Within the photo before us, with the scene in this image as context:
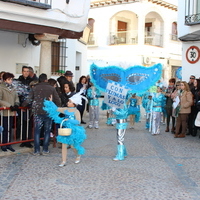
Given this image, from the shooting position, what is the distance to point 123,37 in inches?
1122

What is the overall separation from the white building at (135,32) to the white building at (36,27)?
586 inches

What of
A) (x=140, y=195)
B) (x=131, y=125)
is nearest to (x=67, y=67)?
(x=131, y=125)

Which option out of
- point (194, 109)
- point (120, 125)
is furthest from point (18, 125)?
point (194, 109)

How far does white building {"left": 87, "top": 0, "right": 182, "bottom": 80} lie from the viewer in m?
26.7

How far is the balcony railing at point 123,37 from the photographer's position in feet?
91.2

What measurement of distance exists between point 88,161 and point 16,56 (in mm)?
6713

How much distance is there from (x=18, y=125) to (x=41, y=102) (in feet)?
4.48

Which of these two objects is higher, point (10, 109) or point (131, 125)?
point (10, 109)

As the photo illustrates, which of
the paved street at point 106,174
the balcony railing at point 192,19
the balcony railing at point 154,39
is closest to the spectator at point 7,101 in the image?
the paved street at point 106,174

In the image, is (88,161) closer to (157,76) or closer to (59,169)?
(59,169)

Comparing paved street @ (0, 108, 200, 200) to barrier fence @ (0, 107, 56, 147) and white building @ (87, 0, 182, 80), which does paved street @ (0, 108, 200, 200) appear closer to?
barrier fence @ (0, 107, 56, 147)

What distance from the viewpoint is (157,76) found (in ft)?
21.4

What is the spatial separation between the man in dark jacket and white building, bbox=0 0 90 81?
2703 mm

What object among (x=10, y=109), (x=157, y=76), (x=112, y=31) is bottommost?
(x=10, y=109)
